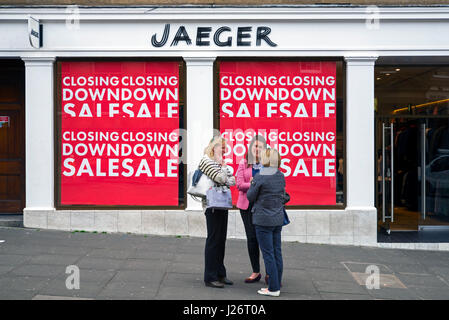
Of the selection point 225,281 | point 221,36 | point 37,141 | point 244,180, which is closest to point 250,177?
point 244,180

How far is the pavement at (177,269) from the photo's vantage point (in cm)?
571

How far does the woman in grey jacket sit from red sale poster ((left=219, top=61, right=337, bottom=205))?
3.72m

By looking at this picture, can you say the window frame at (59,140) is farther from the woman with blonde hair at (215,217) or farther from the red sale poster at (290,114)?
the woman with blonde hair at (215,217)

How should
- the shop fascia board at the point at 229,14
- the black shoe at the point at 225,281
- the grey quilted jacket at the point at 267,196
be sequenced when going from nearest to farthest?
the grey quilted jacket at the point at 267,196 → the black shoe at the point at 225,281 → the shop fascia board at the point at 229,14

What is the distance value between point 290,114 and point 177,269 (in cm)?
417

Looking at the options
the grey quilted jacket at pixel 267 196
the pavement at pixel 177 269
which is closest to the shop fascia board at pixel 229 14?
the pavement at pixel 177 269

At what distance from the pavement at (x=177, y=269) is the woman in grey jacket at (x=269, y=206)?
1.21 ft

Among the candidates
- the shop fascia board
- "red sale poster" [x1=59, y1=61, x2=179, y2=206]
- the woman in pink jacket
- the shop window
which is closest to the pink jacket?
the woman in pink jacket

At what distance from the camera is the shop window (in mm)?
9328

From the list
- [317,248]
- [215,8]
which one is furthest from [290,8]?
[317,248]

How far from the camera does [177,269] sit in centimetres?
676

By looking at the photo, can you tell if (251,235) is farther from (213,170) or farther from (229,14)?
(229,14)

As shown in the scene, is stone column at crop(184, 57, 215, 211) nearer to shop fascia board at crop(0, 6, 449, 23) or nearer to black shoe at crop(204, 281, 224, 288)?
shop fascia board at crop(0, 6, 449, 23)

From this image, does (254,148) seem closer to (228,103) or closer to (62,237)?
(228,103)
